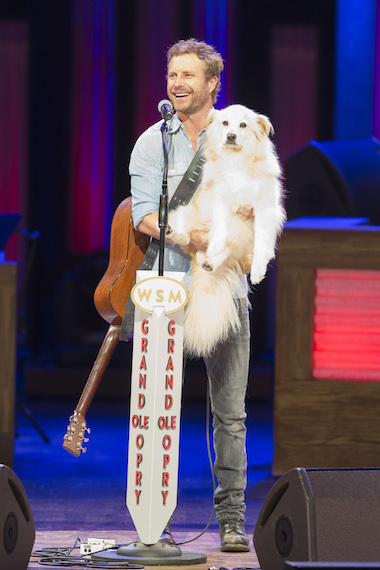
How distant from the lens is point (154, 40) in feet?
27.6

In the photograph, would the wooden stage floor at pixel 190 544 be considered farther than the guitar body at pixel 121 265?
No

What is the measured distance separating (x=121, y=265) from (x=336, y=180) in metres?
2.68

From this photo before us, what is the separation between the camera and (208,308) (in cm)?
294

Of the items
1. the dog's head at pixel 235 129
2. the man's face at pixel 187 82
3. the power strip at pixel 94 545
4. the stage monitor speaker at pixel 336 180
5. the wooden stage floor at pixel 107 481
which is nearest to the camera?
the dog's head at pixel 235 129

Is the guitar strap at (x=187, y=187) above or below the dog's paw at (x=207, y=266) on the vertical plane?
above

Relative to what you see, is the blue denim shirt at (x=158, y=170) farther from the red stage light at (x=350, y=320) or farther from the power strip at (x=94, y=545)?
the red stage light at (x=350, y=320)

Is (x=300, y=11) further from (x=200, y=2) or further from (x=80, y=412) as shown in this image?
(x=80, y=412)

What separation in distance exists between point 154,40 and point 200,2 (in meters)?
0.54

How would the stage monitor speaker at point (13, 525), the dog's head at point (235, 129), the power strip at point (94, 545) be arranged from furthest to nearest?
the power strip at point (94, 545) < the dog's head at point (235, 129) < the stage monitor speaker at point (13, 525)

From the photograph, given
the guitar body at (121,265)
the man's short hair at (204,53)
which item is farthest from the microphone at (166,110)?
the guitar body at (121,265)

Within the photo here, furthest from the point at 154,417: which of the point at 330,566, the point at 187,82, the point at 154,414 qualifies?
the point at 187,82

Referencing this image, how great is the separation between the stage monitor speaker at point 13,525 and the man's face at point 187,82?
1.23m

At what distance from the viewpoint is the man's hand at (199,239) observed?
2916 mm

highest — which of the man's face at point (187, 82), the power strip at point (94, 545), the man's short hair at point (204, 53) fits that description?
the man's short hair at point (204, 53)
